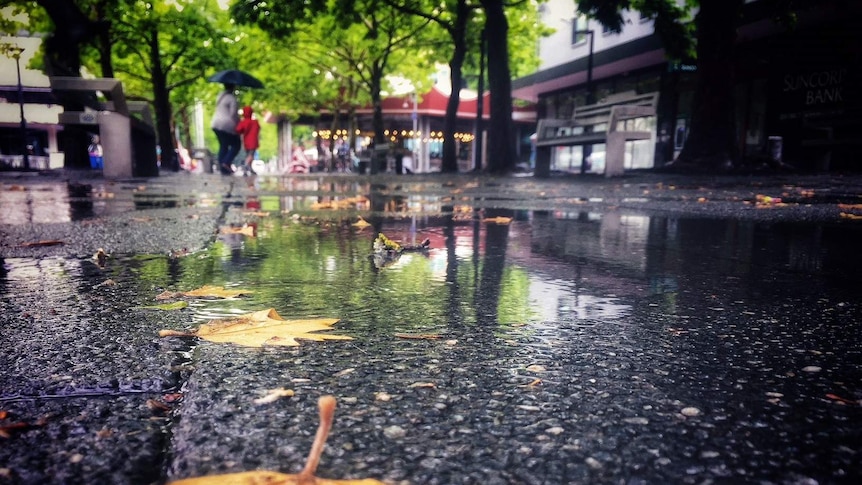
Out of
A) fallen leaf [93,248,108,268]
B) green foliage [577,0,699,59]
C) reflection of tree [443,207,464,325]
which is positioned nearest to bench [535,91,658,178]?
green foliage [577,0,699,59]

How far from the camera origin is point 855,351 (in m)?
1.21

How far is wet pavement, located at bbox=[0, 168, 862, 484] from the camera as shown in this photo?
2.44 ft

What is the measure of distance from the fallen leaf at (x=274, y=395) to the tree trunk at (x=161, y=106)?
20958mm

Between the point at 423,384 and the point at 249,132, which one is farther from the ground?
the point at 249,132

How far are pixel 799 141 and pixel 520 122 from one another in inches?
950

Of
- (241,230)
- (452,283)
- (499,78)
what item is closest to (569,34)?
(499,78)

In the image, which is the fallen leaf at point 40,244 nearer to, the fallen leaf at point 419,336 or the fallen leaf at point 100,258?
the fallen leaf at point 100,258

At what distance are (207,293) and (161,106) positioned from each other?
21533mm

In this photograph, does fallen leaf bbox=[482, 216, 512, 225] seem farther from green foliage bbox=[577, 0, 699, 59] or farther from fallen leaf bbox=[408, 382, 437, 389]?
green foliage bbox=[577, 0, 699, 59]

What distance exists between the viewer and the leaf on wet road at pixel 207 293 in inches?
64.2

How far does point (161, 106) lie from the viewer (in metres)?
20.5

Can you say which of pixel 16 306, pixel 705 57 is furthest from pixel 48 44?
pixel 705 57

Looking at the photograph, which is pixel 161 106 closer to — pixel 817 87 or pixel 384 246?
pixel 817 87

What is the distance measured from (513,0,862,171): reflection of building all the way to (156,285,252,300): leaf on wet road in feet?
42.4
